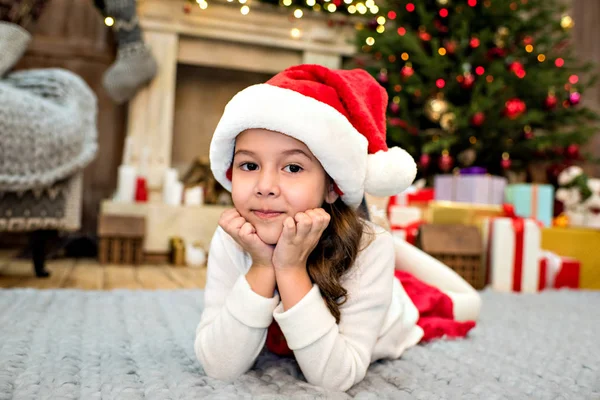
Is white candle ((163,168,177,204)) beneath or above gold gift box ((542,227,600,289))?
above

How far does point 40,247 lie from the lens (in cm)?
165

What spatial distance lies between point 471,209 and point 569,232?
1.37ft

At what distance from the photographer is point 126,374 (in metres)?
0.72

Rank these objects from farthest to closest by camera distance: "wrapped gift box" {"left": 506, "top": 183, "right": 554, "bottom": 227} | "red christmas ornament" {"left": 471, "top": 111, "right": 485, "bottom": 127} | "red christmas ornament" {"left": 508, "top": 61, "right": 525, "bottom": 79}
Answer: "red christmas ornament" {"left": 508, "top": 61, "right": 525, "bottom": 79}
"red christmas ornament" {"left": 471, "top": 111, "right": 485, "bottom": 127}
"wrapped gift box" {"left": 506, "top": 183, "right": 554, "bottom": 227}

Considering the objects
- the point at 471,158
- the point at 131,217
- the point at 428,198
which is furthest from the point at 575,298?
the point at 131,217

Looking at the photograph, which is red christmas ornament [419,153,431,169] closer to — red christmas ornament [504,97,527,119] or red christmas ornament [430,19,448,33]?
red christmas ornament [504,97,527,119]

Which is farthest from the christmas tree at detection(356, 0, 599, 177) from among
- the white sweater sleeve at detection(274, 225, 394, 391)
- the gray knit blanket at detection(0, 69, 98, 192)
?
the white sweater sleeve at detection(274, 225, 394, 391)

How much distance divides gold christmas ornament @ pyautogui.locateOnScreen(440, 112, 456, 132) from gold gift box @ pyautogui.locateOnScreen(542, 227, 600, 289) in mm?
613

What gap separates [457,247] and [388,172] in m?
1.24

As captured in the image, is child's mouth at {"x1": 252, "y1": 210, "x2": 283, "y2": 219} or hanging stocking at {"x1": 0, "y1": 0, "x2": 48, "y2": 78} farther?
hanging stocking at {"x1": 0, "y1": 0, "x2": 48, "y2": 78}

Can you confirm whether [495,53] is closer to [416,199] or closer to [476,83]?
[476,83]

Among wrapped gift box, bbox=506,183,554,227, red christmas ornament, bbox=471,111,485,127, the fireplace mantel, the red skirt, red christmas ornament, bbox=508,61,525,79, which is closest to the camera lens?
the red skirt

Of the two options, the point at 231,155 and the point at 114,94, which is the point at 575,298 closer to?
the point at 231,155

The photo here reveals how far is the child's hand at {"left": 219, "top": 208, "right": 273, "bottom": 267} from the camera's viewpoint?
2.12ft
